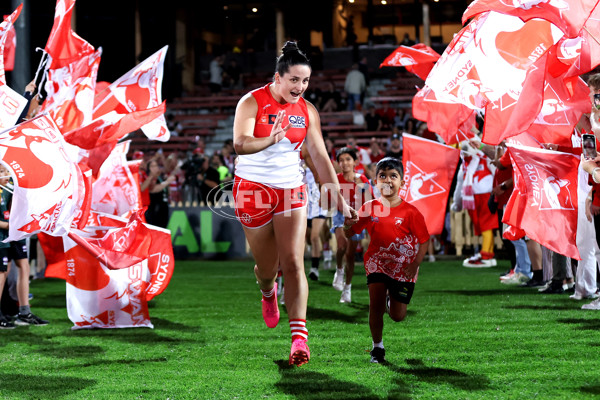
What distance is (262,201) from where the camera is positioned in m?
5.12

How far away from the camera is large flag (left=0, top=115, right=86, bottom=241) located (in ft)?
16.7

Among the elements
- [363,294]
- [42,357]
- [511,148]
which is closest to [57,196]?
[42,357]

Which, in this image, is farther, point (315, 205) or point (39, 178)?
point (315, 205)

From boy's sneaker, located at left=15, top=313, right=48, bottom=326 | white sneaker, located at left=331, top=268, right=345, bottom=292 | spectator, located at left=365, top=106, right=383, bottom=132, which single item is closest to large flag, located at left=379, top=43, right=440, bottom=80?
white sneaker, located at left=331, top=268, right=345, bottom=292

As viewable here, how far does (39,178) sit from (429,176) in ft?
11.3

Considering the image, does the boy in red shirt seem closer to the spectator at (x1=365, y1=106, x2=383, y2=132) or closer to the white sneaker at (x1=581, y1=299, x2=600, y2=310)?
the white sneaker at (x1=581, y1=299, x2=600, y2=310)

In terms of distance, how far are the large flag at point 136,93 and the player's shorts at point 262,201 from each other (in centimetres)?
258

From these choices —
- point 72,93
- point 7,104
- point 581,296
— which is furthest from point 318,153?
point 581,296

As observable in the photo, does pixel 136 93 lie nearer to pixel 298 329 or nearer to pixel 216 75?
pixel 298 329

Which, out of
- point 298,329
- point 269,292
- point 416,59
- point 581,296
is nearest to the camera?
point 298,329

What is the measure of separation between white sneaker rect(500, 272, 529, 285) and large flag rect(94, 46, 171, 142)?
5.19 meters

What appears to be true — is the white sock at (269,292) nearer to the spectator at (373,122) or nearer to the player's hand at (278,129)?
the player's hand at (278,129)

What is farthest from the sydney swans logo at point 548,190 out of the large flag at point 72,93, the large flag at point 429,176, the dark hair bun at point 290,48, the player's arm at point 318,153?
the large flag at point 72,93

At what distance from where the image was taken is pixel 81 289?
23.0 feet
